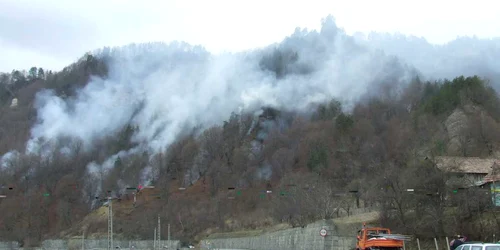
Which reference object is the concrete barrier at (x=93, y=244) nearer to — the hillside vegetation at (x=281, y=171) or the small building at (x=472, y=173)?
the hillside vegetation at (x=281, y=171)

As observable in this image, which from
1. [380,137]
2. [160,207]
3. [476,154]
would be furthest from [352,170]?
[160,207]

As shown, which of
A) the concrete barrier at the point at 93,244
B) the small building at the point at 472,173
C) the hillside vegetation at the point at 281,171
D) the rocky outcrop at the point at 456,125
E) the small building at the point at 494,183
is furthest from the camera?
the concrete barrier at the point at 93,244

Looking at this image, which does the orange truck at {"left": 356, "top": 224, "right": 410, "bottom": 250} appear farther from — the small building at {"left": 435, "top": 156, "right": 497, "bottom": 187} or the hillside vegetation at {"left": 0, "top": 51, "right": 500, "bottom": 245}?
the small building at {"left": 435, "top": 156, "right": 497, "bottom": 187}

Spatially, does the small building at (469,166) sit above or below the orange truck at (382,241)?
above

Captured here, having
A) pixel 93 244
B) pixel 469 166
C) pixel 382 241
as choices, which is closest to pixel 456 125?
pixel 469 166

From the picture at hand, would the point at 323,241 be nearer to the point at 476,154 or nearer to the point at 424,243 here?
the point at 424,243

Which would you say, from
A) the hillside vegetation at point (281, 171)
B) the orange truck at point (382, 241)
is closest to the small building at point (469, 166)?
the hillside vegetation at point (281, 171)

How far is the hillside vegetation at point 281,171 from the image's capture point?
154 feet

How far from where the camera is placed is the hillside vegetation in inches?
1844

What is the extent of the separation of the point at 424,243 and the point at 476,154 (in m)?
42.9

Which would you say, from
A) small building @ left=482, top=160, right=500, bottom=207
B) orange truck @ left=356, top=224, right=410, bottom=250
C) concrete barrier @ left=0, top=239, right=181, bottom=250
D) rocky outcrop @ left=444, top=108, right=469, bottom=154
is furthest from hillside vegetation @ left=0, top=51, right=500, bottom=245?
orange truck @ left=356, top=224, right=410, bottom=250

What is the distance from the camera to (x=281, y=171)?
362 ft

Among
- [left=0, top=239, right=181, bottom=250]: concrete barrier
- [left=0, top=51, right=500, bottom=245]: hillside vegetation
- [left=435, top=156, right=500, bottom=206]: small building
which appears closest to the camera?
[left=435, top=156, right=500, bottom=206]: small building

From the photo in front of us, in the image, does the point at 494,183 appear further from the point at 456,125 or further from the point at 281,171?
the point at 281,171
